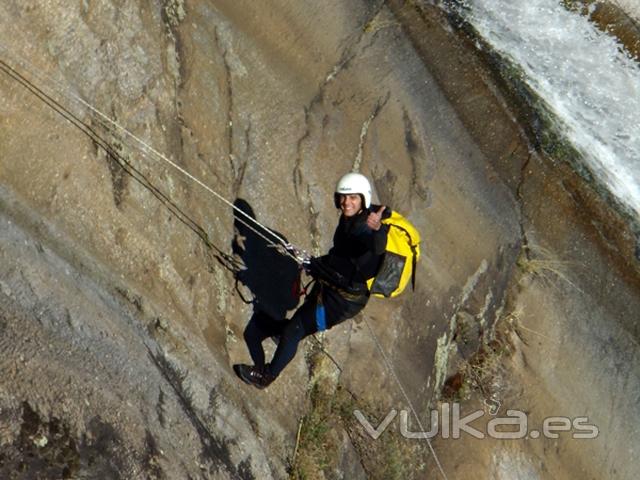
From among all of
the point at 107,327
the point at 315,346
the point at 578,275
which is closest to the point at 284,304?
the point at 315,346

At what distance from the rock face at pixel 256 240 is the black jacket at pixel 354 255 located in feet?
2.98

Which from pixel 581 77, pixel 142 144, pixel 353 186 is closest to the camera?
pixel 353 186

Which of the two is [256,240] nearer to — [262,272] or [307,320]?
[262,272]

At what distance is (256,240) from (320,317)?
0.97 metres

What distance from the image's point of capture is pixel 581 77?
9227 millimetres

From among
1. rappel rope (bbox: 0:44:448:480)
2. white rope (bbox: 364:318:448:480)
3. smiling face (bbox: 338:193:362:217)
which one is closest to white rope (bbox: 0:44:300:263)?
rappel rope (bbox: 0:44:448:480)

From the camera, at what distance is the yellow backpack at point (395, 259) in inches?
246

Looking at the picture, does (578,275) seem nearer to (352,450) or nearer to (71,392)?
(352,450)

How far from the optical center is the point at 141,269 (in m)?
6.15

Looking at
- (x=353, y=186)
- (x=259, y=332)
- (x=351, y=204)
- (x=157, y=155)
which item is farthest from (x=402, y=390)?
(x=157, y=155)

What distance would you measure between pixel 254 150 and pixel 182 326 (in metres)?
1.70

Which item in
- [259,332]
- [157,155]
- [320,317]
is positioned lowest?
[259,332]

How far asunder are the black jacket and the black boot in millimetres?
839

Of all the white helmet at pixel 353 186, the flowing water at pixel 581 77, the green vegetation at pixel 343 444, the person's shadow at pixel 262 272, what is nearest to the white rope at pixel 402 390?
the green vegetation at pixel 343 444
